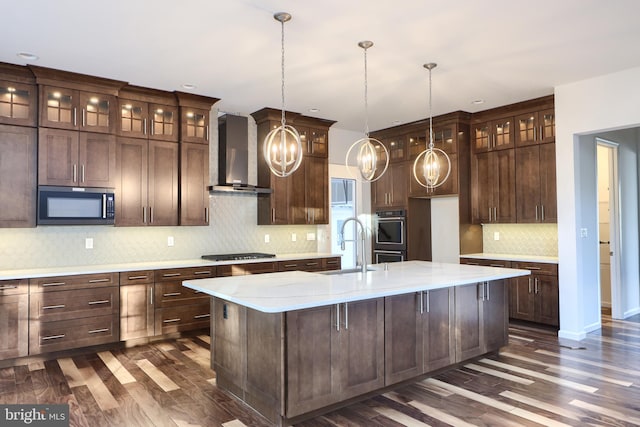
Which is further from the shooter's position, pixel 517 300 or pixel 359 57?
pixel 517 300

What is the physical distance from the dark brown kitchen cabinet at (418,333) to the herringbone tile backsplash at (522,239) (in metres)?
2.79

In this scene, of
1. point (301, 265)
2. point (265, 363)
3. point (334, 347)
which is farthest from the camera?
point (301, 265)

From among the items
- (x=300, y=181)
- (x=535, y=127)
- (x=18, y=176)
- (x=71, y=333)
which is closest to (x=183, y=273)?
(x=71, y=333)

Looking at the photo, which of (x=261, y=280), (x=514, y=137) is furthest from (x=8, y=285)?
(x=514, y=137)

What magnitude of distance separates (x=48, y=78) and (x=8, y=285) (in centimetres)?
202

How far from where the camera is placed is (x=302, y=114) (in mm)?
6137

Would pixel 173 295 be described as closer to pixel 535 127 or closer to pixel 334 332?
pixel 334 332

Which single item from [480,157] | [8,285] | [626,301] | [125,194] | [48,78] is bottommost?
[626,301]

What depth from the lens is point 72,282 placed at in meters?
4.24

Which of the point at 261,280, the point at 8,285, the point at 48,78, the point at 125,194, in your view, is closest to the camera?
the point at 261,280

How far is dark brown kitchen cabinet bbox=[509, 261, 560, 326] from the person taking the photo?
510 centimetres

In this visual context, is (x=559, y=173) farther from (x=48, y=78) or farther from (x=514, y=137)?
(x=48, y=78)

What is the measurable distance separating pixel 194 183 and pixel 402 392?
3379mm

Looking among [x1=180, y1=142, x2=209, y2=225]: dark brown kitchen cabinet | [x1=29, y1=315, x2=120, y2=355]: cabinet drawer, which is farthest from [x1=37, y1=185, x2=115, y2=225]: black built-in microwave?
[x1=29, y1=315, x2=120, y2=355]: cabinet drawer
